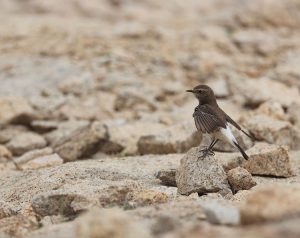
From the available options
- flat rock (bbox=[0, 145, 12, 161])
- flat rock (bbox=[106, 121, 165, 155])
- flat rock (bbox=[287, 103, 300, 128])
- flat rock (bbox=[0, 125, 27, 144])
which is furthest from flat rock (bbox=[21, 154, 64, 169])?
flat rock (bbox=[287, 103, 300, 128])

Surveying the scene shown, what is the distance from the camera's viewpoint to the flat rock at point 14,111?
40.9 feet

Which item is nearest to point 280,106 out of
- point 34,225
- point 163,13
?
point 34,225

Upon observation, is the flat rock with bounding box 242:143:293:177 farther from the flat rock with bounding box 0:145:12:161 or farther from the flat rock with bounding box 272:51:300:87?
the flat rock with bounding box 272:51:300:87

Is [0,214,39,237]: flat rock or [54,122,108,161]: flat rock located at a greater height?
[0,214,39,237]: flat rock

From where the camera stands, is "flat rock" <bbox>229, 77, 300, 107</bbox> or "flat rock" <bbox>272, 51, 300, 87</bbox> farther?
"flat rock" <bbox>272, 51, 300, 87</bbox>

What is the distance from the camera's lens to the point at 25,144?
11.5 m

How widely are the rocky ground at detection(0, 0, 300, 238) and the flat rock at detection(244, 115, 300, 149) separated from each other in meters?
0.02

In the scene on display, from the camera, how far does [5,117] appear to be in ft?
40.8

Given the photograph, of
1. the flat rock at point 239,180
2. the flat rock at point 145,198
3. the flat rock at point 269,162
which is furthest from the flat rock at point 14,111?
the flat rock at point 145,198

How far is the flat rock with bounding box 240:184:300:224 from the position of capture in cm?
498

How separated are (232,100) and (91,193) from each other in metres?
7.62

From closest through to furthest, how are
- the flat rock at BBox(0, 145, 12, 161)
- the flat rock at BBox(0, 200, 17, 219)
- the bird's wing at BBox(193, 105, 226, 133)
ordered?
the flat rock at BBox(0, 200, 17, 219) → the bird's wing at BBox(193, 105, 226, 133) → the flat rock at BBox(0, 145, 12, 161)

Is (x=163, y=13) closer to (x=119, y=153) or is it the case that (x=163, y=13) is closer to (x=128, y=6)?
(x=128, y=6)

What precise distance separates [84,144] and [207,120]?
2580mm
